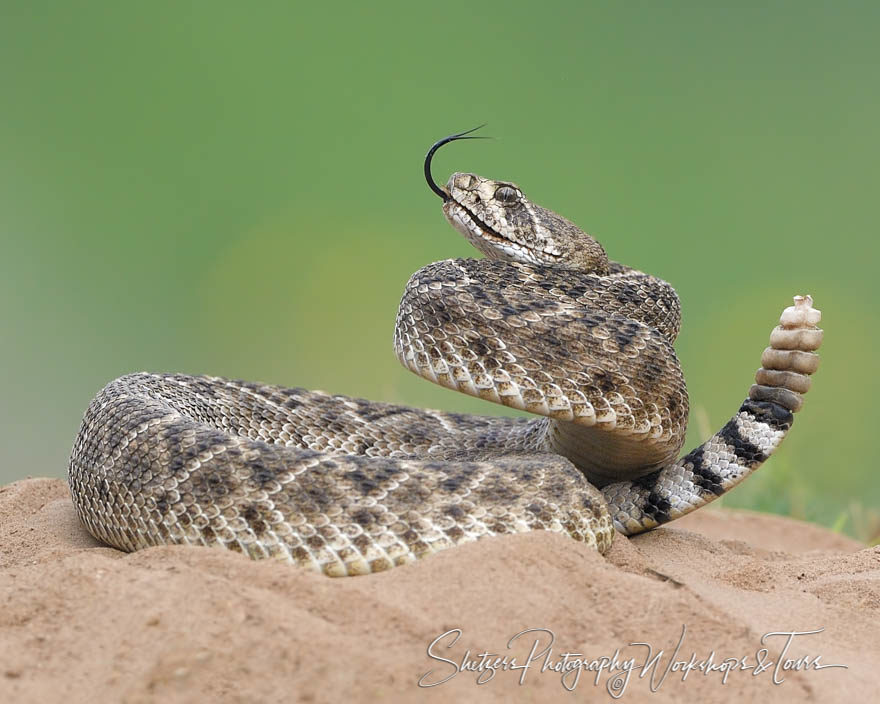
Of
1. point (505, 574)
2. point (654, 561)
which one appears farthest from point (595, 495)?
point (505, 574)

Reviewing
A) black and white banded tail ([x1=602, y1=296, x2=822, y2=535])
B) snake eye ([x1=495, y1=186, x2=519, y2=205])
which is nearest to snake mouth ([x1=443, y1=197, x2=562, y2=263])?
snake eye ([x1=495, y1=186, x2=519, y2=205])

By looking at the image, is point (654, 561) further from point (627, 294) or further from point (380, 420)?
point (380, 420)

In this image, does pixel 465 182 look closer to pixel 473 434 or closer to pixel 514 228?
pixel 514 228

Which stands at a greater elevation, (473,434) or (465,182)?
(465,182)

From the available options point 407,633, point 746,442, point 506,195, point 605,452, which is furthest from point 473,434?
point 407,633

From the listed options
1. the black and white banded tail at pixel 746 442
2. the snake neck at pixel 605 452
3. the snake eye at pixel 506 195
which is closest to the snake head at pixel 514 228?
the snake eye at pixel 506 195
